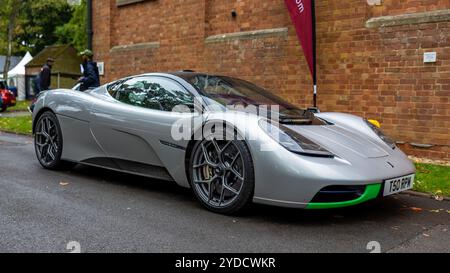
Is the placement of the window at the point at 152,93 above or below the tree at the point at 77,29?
below

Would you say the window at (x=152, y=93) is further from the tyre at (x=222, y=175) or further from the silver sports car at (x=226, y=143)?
the tyre at (x=222, y=175)

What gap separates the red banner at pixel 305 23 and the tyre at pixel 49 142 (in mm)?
4336

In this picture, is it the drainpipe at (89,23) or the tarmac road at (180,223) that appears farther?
the drainpipe at (89,23)

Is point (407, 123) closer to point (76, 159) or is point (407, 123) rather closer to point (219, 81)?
point (219, 81)

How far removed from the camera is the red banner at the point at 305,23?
805 cm

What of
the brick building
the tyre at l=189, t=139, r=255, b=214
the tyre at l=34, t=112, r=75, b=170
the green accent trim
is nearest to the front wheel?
the tyre at l=34, t=112, r=75, b=170

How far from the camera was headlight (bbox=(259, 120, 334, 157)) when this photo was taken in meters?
3.76

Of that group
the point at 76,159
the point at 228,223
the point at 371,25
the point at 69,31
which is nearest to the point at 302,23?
the point at 371,25

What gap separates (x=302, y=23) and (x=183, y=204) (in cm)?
479

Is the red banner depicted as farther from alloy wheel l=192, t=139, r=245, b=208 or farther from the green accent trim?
the green accent trim

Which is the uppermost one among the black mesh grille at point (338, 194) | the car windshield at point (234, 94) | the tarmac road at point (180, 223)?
the car windshield at point (234, 94)

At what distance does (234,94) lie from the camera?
4.80m

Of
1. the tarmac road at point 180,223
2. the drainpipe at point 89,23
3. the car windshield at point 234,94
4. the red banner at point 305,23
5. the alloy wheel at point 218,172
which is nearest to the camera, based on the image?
the tarmac road at point 180,223

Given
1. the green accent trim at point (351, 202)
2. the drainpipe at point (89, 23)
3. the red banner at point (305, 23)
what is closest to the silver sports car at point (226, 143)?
the green accent trim at point (351, 202)
